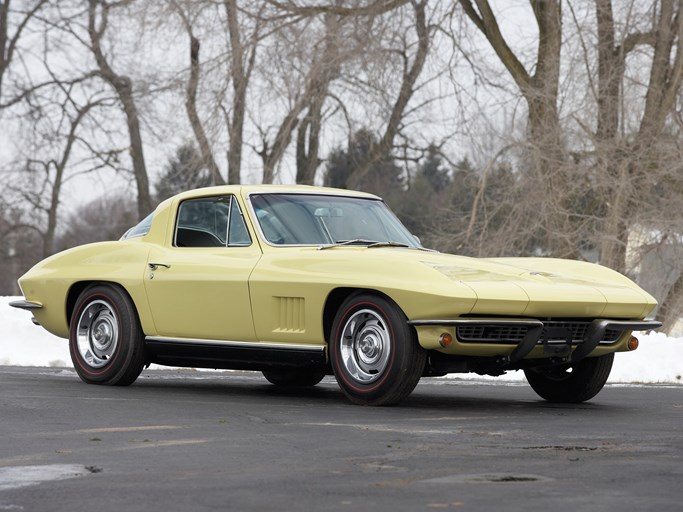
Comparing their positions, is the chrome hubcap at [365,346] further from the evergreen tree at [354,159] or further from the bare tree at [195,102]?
the evergreen tree at [354,159]

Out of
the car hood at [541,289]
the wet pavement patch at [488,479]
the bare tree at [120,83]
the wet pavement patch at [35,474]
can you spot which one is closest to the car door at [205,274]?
the car hood at [541,289]

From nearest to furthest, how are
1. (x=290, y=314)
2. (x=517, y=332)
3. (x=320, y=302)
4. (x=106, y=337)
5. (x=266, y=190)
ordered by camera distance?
(x=517, y=332) → (x=320, y=302) → (x=290, y=314) → (x=266, y=190) → (x=106, y=337)

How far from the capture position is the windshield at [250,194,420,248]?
966 centimetres

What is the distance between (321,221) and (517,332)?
75.0 inches

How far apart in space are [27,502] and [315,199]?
5.38 meters

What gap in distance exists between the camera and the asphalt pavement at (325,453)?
16.4 feet

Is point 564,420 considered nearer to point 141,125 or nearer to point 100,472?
point 100,472

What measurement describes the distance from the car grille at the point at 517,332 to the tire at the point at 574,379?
82 centimetres

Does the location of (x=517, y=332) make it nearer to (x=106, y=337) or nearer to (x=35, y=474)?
(x=106, y=337)

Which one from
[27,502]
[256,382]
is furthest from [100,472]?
[256,382]

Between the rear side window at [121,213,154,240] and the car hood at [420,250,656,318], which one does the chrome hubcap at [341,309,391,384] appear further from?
the rear side window at [121,213,154,240]

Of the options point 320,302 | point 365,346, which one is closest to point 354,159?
point 320,302

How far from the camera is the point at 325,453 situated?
6.27 m

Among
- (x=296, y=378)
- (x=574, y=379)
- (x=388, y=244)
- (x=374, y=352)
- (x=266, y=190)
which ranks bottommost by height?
(x=296, y=378)
